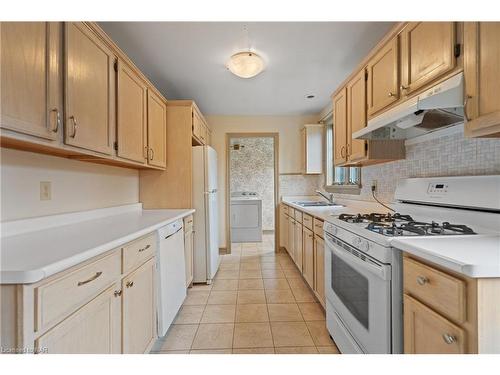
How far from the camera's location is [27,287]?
737 millimetres

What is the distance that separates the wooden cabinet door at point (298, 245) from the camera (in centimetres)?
294

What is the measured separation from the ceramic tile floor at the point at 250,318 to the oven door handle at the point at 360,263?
2.28 feet

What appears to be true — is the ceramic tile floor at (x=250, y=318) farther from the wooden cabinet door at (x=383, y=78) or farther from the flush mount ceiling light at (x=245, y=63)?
the flush mount ceiling light at (x=245, y=63)

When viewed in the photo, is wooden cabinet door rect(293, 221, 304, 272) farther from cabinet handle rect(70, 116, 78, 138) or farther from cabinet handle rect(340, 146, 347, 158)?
cabinet handle rect(70, 116, 78, 138)

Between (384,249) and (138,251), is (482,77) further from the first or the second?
(138,251)

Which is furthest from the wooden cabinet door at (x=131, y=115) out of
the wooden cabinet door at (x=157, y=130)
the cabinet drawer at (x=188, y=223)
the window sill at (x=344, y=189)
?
the window sill at (x=344, y=189)

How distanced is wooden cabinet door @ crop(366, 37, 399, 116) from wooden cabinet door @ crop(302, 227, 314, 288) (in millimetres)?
1280

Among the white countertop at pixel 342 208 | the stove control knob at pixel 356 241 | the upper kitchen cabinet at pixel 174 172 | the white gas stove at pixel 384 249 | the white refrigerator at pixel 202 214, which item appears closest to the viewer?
the white gas stove at pixel 384 249

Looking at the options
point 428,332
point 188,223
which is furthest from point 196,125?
point 428,332

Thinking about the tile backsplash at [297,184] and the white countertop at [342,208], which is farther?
the tile backsplash at [297,184]

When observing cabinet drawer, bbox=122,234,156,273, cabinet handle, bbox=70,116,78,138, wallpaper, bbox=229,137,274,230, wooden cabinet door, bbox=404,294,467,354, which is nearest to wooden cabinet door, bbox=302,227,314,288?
wooden cabinet door, bbox=404,294,467,354

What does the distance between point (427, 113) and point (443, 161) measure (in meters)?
0.41
